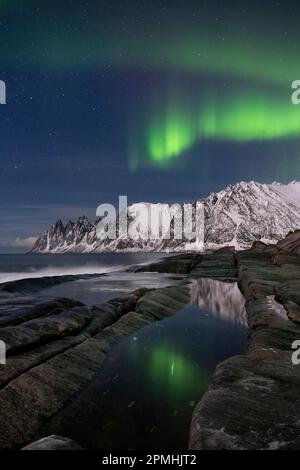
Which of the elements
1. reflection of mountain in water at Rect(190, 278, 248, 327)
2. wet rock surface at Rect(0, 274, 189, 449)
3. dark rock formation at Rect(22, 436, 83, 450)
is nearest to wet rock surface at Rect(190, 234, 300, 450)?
dark rock formation at Rect(22, 436, 83, 450)

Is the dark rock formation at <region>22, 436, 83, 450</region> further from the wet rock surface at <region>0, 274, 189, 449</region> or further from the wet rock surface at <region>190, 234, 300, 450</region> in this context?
the wet rock surface at <region>190, 234, 300, 450</region>

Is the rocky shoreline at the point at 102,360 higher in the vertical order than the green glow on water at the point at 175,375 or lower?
higher

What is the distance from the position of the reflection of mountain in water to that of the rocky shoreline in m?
2.67

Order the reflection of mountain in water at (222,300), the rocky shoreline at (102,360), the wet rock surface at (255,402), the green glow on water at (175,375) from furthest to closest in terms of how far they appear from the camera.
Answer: the reflection of mountain in water at (222,300), the green glow on water at (175,375), the rocky shoreline at (102,360), the wet rock surface at (255,402)

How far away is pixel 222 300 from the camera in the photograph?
1335 inches

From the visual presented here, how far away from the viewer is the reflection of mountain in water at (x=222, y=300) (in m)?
27.2

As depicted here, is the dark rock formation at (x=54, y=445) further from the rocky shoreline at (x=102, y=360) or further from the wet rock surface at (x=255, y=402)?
the wet rock surface at (x=255, y=402)

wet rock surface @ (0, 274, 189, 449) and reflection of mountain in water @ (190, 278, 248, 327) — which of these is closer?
wet rock surface @ (0, 274, 189, 449)

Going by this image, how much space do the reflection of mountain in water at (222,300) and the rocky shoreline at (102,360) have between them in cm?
267

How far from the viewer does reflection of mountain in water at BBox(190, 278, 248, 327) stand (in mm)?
27178

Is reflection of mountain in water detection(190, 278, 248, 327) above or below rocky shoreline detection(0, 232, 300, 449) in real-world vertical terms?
below

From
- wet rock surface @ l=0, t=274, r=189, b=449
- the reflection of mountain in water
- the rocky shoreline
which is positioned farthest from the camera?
the reflection of mountain in water

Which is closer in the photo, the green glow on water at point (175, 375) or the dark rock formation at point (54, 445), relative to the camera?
the dark rock formation at point (54, 445)

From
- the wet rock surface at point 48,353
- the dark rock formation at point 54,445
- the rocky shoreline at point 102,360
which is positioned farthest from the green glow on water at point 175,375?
the dark rock formation at point 54,445
